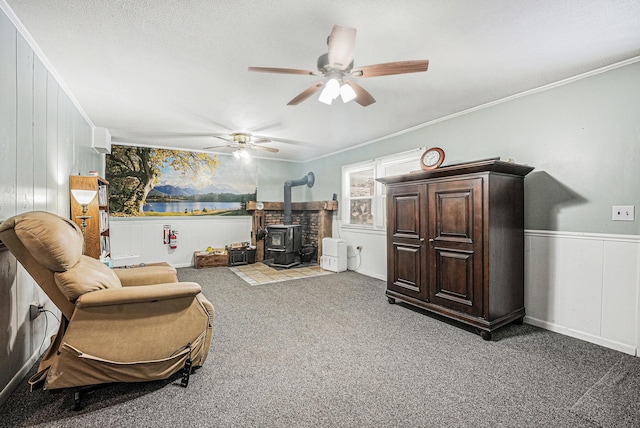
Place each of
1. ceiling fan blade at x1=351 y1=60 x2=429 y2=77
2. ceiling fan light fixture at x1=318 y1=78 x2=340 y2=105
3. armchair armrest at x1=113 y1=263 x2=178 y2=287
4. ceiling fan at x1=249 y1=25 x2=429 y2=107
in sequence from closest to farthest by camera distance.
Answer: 1. ceiling fan at x1=249 y1=25 x2=429 y2=107
2. ceiling fan blade at x1=351 y1=60 x2=429 y2=77
3. ceiling fan light fixture at x1=318 y1=78 x2=340 y2=105
4. armchair armrest at x1=113 y1=263 x2=178 y2=287

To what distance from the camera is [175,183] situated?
18.7ft

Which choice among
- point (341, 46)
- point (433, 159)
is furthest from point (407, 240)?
point (341, 46)

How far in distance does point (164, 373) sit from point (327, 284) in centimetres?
280

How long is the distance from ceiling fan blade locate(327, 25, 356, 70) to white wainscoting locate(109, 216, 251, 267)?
4.92m

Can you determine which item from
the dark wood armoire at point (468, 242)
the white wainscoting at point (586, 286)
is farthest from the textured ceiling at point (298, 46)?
the white wainscoting at point (586, 286)

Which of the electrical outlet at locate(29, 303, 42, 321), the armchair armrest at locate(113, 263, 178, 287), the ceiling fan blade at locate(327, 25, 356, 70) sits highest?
the ceiling fan blade at locate(327, 25, 356, 70)

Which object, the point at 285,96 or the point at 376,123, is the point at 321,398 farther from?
the point at 376,123

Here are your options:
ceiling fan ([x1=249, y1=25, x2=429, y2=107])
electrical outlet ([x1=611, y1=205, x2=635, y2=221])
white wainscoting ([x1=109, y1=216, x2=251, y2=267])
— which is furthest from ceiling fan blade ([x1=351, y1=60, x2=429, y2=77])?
white wainscoting ([x1=109, y1=216, x2=251, y2=267])

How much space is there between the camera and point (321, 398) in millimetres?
1769

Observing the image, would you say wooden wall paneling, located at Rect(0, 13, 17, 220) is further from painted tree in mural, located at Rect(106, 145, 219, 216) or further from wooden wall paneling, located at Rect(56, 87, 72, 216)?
painted tree in mural, located at Rect(106, 145, 219, 216)

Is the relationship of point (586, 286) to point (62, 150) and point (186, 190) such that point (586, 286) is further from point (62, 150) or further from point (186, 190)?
point (186, 190)

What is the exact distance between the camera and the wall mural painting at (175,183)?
532 cm

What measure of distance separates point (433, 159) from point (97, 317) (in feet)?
10.2

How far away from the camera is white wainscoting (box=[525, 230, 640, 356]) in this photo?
7.65 feet
